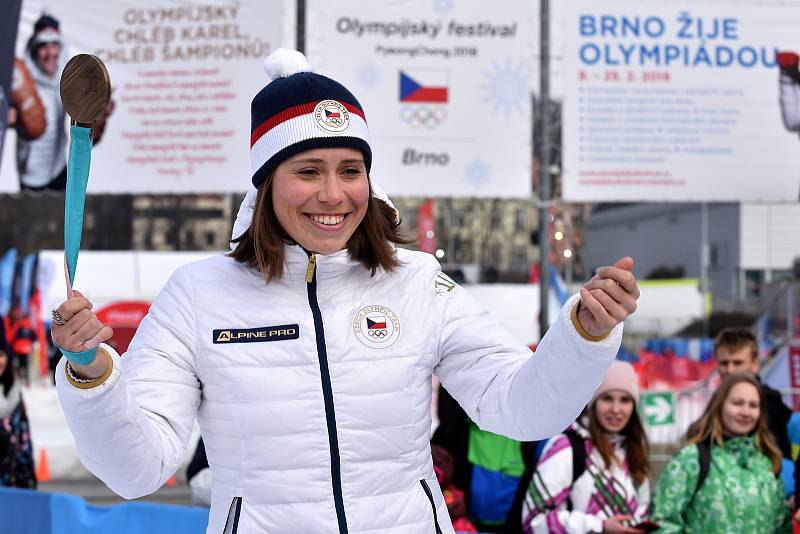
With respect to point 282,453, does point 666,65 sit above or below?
above

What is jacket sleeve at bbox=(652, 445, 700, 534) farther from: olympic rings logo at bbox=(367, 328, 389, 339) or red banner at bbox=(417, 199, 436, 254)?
red banner at bbox=(417, 199, 436, 254)

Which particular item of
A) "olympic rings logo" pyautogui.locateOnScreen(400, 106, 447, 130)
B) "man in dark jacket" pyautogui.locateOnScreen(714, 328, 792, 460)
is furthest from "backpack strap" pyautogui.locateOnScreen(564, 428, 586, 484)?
"olympic rings logo" pyautogui.locateOnScreen(400, 106, 447, 130)

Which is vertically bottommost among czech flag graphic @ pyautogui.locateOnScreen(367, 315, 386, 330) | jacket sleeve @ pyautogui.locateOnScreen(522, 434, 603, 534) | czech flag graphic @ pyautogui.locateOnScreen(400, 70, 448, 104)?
jacket sleeve @ pyautogui.locateOnScreen(522, 434, 603, 534)

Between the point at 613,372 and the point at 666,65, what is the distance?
15.2ft

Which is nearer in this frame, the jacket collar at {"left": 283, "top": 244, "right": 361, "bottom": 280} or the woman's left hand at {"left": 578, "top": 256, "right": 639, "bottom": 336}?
the woman's left hand at {"left": 578, "top": 256, "right": 639, "bottom": 336}

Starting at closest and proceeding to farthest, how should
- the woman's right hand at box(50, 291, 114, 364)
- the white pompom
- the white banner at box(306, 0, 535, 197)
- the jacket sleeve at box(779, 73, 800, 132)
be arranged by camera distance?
the woman's right hand at box(50, 291, 114, 364) → the white pompom → the white banner at box(306, 0, 535, 197) → the jacket sleeve at box(779, 73, 800, 132)

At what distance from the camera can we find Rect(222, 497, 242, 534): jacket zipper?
1.81m

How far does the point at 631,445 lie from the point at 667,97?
15.7ft

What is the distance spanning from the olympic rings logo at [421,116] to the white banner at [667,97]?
1.06 meters

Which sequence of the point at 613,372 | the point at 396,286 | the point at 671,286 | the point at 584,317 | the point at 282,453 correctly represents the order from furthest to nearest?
the point at 671,286, the point at 613,372, the point at 396,286, the point at 282,453, the point at 584,317

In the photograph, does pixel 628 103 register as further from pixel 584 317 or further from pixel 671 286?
pixel 671 286

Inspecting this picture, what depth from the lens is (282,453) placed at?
1.81 meters

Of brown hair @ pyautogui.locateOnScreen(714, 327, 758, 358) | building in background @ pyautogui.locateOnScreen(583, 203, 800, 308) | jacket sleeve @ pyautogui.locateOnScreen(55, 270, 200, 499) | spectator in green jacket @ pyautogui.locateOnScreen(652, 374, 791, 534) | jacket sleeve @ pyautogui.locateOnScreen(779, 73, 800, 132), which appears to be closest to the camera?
jacket sleeve @ pyautogui.locateOnScreen(55, 270, 200, 499)

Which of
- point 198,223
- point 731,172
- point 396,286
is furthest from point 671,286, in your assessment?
point 396,286
